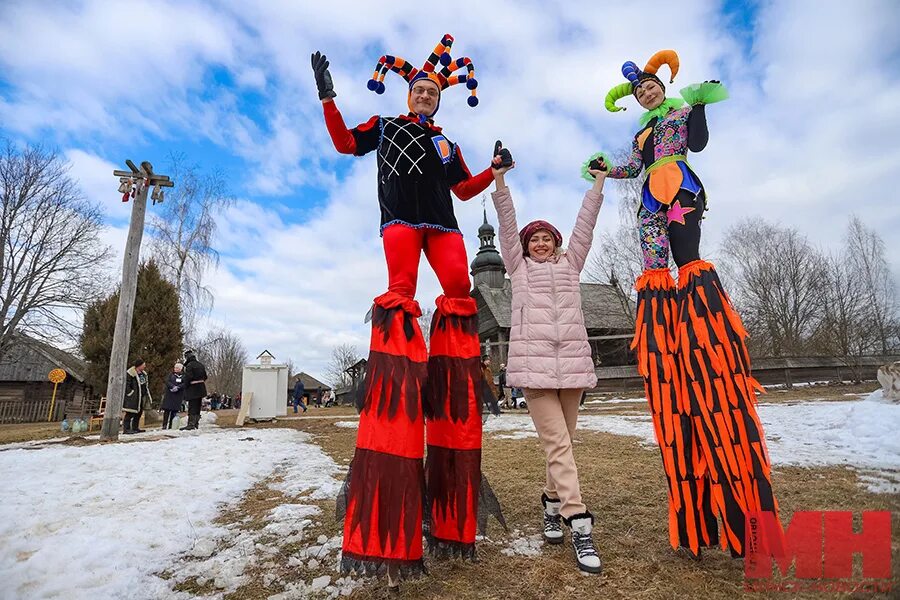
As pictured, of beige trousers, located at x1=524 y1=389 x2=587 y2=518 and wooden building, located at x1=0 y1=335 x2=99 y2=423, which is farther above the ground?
wooden building, located at x1=0 y1=335 x2=99 y2=423

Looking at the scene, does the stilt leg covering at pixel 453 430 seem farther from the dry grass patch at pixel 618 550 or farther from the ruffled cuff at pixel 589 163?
the ruffled cuff at pixel 589 163

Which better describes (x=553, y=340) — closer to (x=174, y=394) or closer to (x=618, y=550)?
(x=618, y=550)

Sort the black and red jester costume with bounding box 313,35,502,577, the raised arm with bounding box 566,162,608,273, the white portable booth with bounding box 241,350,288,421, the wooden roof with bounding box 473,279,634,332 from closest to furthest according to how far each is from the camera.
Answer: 1. the black and red jester costume with bounding box 313,35,502,577
2. the raised arm with bounding box 566,162,608,273
3. the white portable booth with bounding box 241,350,288,421
4. the wooden roof with bounding box 473,279,634,332

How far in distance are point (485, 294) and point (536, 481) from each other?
2696cm

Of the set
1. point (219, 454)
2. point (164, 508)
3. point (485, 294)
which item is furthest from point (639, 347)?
point (485, 294)

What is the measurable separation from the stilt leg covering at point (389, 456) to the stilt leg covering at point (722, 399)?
140cm

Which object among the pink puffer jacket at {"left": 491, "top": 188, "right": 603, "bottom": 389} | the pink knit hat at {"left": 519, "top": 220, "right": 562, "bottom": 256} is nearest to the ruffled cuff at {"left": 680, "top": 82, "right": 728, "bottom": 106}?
the pink puffer jacket at {"left": 491, "top": 188, "right": 603, "bottom": 389}

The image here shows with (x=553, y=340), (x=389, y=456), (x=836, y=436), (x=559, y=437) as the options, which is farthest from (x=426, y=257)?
(x=836, y=436)

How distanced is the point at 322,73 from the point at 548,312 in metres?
1.81

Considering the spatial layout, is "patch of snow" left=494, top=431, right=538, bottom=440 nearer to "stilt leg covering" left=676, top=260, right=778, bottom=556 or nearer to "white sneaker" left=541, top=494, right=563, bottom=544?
"white sneaker" left=541, top=494, right=563, bottom=544

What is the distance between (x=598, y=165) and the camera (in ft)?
9.14

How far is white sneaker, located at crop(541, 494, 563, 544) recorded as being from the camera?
252 centimetres

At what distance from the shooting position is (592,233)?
279 cm

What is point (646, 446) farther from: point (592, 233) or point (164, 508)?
point (164, 508)
